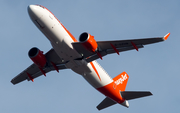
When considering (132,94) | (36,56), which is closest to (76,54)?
(36,56)

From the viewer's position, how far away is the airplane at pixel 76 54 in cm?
3619

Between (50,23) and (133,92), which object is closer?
(50,23)

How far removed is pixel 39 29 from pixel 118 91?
18.3 meters

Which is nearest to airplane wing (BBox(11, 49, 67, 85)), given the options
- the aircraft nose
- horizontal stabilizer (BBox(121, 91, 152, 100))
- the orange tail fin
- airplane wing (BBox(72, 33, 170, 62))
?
airplane wing (BBox(72, 33, 170, 62))

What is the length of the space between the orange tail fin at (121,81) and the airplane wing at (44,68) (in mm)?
10710

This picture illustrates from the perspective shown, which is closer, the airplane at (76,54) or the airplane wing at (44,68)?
the airplane at (76,54)

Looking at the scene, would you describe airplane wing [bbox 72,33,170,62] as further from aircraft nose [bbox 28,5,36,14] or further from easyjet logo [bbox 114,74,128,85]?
easyjet logo [bbox 114,74,128,85]

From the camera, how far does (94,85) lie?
43.8 meters

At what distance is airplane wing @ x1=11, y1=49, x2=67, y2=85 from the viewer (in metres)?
42.3

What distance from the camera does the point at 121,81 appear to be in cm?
5075

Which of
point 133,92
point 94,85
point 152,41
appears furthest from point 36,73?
point 152,41

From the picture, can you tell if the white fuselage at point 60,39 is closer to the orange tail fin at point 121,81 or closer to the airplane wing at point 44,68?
the airplane wing at point 44,68

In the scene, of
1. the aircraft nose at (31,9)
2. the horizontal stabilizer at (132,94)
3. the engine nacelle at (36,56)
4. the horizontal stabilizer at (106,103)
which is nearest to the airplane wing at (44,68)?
the engine nacelle at (36,56)

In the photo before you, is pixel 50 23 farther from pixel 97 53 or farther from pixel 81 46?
pixel 97 53
